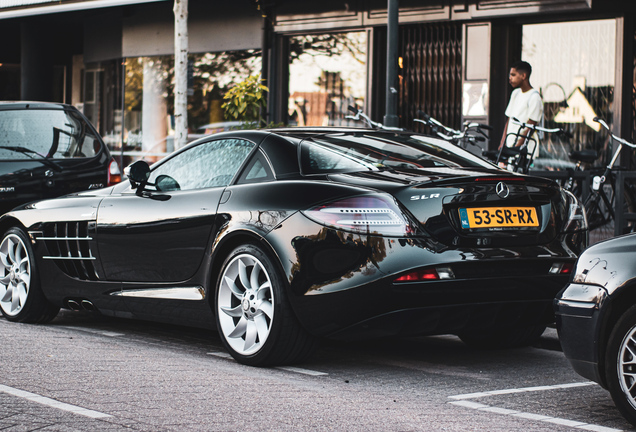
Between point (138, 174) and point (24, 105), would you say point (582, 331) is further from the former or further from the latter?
point (24, 105)

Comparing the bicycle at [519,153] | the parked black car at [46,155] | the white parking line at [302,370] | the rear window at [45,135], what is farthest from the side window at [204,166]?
the bicycle at [519,153]

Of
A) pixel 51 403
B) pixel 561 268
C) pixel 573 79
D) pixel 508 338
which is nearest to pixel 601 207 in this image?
pixel 573 79

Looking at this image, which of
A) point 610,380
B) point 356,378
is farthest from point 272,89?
point 610,380

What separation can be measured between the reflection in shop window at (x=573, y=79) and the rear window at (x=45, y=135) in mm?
6365

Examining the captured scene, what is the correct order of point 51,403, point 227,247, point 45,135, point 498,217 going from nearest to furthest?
point 51,403, point 498,217, point 227,247, point 45,135

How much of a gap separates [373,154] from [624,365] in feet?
7.31

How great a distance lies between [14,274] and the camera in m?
7.91

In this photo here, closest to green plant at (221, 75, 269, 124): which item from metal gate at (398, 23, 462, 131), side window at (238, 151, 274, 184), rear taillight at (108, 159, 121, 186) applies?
metal gate at (398, 23, 462, 131)

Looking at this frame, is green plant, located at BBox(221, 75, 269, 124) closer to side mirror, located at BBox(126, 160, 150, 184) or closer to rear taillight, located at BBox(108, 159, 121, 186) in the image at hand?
rear taillight, located at BBox(108, 159, 121, 186)

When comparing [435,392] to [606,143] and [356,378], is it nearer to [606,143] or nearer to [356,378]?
[356,378]

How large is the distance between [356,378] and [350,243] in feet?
2.58

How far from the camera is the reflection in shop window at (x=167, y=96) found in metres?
18.2

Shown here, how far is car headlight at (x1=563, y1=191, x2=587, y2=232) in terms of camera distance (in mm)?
5996

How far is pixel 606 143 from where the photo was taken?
13500mm
